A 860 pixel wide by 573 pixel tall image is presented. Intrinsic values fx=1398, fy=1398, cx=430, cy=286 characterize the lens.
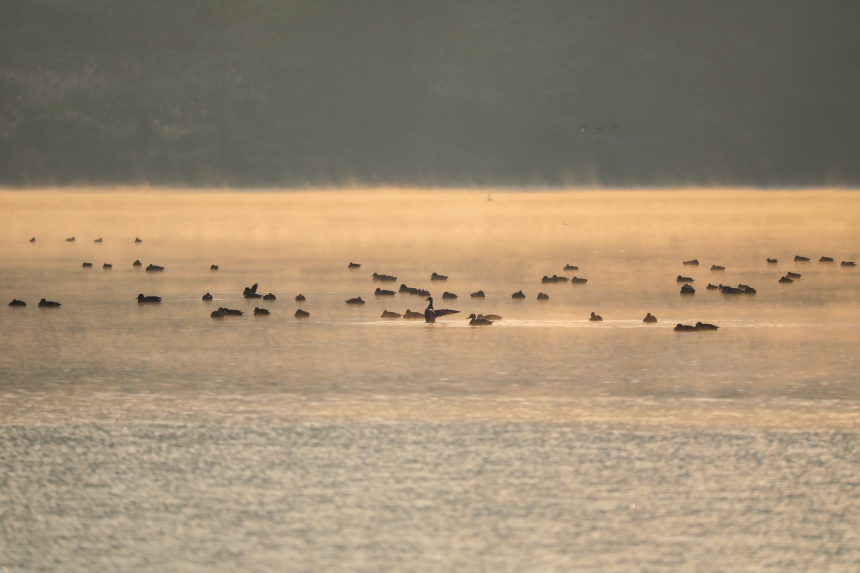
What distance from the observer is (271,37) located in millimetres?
156750

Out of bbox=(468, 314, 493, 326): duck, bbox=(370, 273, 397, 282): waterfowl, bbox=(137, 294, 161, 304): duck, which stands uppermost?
bbox=(370, 273, 397, 282): waterfowl

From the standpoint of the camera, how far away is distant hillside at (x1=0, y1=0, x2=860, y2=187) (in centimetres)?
14138

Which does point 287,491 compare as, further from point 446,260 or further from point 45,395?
point 446,260

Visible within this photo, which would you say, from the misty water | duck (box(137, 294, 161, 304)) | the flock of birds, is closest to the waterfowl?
the flock of birds

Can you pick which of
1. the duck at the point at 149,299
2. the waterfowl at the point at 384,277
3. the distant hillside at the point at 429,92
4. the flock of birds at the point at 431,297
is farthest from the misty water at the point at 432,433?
the distant hillside at the point at 429,92

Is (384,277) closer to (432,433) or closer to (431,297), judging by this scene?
(431,297)

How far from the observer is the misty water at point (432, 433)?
721 cm

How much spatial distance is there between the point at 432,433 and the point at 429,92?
5674 inches

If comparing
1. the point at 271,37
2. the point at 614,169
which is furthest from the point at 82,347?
the point at 271,37

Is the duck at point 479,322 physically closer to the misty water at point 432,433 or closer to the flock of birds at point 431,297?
the flock of birds at point 431,297

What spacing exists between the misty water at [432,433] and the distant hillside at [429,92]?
398 ft

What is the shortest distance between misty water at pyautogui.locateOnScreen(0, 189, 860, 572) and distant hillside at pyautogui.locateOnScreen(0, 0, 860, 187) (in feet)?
398

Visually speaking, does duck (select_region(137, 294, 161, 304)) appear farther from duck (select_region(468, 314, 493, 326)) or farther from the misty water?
duck (select_region(468, 314, 493, 326))

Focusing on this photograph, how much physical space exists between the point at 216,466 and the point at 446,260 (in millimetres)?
18941
